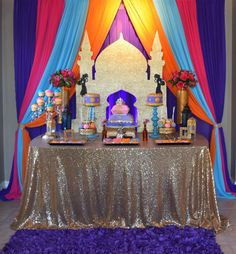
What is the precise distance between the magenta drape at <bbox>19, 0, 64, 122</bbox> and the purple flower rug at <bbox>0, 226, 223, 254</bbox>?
174 centimetres

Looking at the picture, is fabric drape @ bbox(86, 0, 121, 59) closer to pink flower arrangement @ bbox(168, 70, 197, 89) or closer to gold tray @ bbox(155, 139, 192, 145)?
pink flower arrangement @ bbox(168, 70, 197, 89)

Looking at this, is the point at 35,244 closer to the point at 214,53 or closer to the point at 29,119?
the point at 29,119

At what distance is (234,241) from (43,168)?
164 centimetres

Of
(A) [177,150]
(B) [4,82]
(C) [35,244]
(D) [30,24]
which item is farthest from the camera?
(B) [4,82]

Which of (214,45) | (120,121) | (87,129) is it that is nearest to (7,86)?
(87,129)

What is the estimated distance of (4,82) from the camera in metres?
4.75

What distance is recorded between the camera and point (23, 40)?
4.47 m

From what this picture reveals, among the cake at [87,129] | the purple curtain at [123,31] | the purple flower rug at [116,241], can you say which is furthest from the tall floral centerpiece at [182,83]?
the purple flower rug at [116,241]

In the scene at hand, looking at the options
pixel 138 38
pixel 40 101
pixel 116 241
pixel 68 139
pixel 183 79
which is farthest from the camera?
pixel 138 38

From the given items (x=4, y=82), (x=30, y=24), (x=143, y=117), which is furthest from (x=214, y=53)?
(x=4, y=82)

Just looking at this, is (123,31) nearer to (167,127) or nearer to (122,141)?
(167,127)

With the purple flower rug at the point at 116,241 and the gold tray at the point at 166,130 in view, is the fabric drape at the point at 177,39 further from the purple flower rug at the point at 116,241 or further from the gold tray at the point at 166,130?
the purple flower rug at the point at 116,241

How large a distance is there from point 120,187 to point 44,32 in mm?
1875

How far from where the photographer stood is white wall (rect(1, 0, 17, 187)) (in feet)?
15.2
